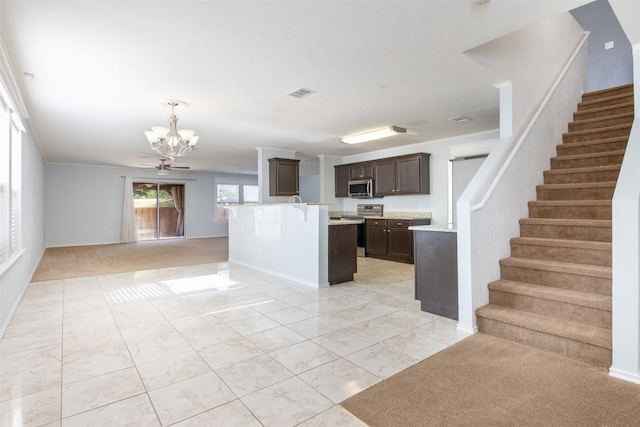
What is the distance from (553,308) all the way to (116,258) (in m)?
7.83

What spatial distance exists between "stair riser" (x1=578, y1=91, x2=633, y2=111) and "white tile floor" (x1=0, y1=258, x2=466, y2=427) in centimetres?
363

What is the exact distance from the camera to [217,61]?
291cm

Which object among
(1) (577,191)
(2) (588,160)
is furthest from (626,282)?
(2) (588,160)

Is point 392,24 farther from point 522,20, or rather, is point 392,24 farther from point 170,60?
point 170,60

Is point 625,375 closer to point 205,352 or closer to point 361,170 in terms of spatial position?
point 205,352

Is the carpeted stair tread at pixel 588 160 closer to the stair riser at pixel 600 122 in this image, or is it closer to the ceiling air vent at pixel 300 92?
the stair riser at pixel 600 122

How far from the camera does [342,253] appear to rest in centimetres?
479

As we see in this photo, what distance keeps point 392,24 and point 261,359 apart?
8.45 feet

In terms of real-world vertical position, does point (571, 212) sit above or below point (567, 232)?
above

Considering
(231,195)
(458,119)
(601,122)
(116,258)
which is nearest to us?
(601,122)

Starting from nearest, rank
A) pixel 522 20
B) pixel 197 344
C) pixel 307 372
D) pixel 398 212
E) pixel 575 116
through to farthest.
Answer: pixel 307 372 < pixel 522 20 < pixel 197 344 < pixel 575 116 < pixel 398 212

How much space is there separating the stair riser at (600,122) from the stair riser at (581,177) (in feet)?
3.13

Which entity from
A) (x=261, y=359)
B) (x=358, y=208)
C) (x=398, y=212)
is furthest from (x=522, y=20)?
(x=358, y=208)

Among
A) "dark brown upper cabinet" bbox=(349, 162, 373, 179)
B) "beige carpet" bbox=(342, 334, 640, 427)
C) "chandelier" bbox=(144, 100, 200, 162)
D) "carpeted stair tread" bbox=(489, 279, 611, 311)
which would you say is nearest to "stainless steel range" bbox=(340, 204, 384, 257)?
"dark brown upper cabinet" bbox=(349, 162, 373, 179)
